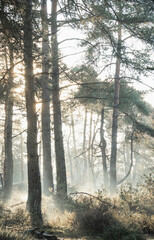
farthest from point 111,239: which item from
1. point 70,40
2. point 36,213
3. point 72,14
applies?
point 70,40

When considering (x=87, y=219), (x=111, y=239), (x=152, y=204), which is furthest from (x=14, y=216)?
(x=152, y=204)

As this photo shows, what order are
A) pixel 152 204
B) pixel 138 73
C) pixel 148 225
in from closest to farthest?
1. pixel 148 225
2. pixel 138 73
3. pixel 152 204

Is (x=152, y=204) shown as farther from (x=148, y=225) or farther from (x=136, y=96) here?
(x=136, y=96)

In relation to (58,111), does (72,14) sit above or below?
above

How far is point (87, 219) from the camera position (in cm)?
664

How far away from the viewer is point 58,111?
11.6 metres

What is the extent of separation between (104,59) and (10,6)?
13.1 ft

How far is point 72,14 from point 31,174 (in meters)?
4.60

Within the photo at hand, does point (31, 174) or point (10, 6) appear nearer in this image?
point (10, 6)

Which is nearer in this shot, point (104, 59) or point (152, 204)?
point (104, 59)

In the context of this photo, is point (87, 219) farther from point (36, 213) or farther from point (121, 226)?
point (36, 213)

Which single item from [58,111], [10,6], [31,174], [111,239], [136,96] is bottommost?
[111,239]

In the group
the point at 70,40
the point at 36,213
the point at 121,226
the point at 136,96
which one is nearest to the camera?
the point at 121,226

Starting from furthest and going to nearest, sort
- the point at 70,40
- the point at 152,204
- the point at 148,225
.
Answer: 1. the point at 70,40
2. the point at 152,204
3. the point at 148,225
